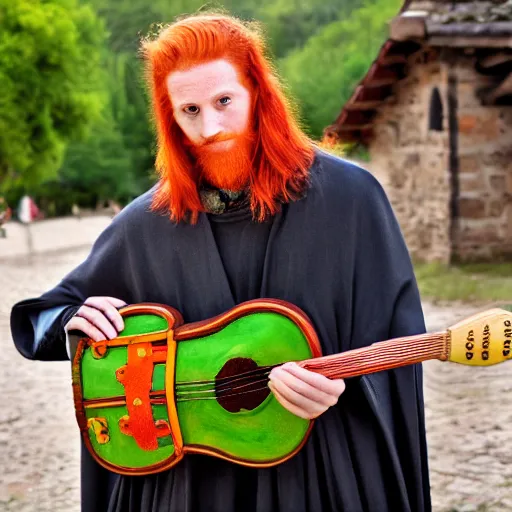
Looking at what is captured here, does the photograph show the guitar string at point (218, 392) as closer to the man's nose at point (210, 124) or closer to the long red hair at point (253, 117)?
the long red hair at point (253, 117)

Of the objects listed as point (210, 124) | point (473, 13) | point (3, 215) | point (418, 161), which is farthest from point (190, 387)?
point (3, 215)

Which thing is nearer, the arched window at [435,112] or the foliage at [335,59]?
the arched window at [435,112]

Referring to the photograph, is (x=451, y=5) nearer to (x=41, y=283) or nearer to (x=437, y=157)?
(x=437, y=157)

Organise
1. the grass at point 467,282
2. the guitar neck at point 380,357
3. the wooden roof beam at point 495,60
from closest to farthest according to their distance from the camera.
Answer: the guitar neck at point 380,357 < the grass at point 467,282 < the wooden roof beam at point 495,60

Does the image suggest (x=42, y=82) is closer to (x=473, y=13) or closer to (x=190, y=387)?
(x=473, y=13)

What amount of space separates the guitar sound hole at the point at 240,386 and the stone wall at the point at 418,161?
7.61 metres

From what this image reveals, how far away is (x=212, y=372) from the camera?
1.79 m

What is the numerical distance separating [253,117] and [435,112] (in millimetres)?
7791

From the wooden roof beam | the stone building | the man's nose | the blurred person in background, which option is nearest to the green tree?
the blurred person in background

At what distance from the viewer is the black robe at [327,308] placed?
6.04 feet

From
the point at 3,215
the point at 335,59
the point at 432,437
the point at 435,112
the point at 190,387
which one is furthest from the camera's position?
the point at 335,59

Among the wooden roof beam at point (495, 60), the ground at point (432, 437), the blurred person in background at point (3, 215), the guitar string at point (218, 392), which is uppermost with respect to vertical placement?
the wooden roof beam at point (495, 60)

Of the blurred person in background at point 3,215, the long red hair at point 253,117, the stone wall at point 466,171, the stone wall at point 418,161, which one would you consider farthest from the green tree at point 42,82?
the long red hair at point 253,117

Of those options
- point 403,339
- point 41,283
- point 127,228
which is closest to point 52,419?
point 127,228
